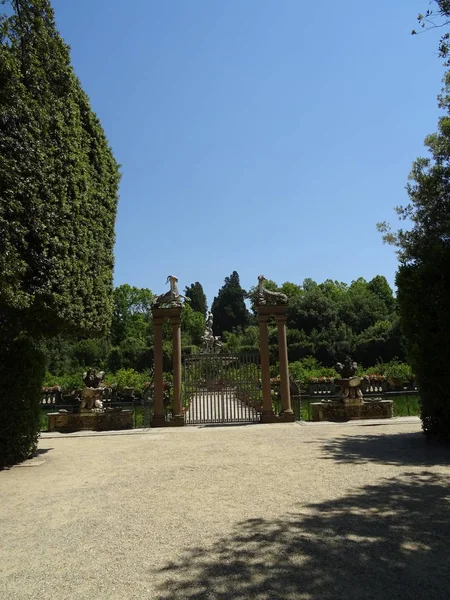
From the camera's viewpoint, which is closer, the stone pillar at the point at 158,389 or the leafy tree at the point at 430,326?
the leafy tree at the point at 430,326

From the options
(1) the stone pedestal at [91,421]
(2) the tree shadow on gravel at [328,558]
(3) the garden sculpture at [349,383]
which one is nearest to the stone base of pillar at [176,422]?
(1) the stone pedestal at [91,421]

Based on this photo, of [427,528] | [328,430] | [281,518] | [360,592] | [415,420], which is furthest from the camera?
[415,420]

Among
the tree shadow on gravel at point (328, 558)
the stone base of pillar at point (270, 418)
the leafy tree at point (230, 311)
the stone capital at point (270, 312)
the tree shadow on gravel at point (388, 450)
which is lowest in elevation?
the tree shadow on gravel at point (328, 558)

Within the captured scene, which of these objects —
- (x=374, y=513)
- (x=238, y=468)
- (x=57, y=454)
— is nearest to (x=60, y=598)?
(x=374, y=513)

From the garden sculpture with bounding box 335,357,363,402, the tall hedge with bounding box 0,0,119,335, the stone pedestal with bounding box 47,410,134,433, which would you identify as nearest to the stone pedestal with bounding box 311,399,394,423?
the garden sculpture with bounding box 335,357,363,402

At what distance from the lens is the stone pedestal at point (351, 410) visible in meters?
13.4

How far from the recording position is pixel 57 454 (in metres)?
9.32

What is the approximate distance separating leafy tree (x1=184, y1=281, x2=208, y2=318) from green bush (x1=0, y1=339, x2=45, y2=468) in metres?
61.2

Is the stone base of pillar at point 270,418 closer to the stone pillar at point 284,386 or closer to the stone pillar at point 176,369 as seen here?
the stone pillar at point 284,386

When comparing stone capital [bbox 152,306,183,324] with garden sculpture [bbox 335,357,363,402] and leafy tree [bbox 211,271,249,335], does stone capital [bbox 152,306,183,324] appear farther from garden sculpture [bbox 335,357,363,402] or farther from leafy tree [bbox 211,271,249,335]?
leafy tree [bbox 211,271,249,335]

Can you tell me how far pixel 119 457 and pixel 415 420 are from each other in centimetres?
832

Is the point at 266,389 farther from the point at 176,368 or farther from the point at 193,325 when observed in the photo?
the point at 193,325

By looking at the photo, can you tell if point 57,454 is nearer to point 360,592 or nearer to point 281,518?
point 281,518

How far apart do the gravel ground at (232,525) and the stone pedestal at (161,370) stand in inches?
190
